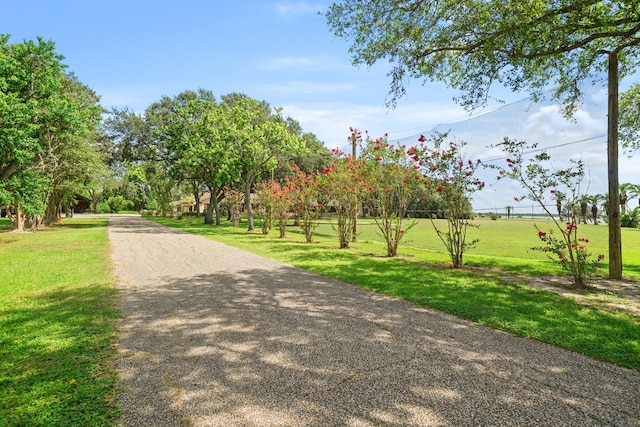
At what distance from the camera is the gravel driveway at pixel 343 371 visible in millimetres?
2309

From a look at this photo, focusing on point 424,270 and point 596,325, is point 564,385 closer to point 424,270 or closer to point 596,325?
point 596,325

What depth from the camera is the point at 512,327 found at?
13.3 feet

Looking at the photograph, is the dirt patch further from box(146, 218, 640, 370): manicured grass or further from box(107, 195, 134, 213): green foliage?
box(107, 195, 134, 213): green foliage

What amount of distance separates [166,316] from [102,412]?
7.19 ft

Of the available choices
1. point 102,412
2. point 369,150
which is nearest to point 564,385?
point 102,412

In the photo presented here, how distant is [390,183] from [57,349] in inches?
330

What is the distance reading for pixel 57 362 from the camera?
3.09 meters

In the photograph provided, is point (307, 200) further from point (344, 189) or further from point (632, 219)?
point (632, 219)

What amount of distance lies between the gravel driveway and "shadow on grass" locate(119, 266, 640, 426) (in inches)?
0.5

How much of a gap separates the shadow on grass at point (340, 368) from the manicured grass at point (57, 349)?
22 centimetres

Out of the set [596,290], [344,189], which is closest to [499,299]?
[596,290]

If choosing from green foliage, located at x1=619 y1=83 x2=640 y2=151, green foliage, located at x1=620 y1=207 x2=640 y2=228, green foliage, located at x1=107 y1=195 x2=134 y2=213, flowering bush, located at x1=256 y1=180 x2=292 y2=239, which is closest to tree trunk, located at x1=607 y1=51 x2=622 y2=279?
green foliage, located at x1=619 y1=83 x2=640 y2=151

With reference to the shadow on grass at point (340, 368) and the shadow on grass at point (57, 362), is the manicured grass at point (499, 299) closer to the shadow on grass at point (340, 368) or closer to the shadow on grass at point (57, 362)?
the shadow on grass at point (340, 368)

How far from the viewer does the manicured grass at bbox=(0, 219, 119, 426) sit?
2357mm
